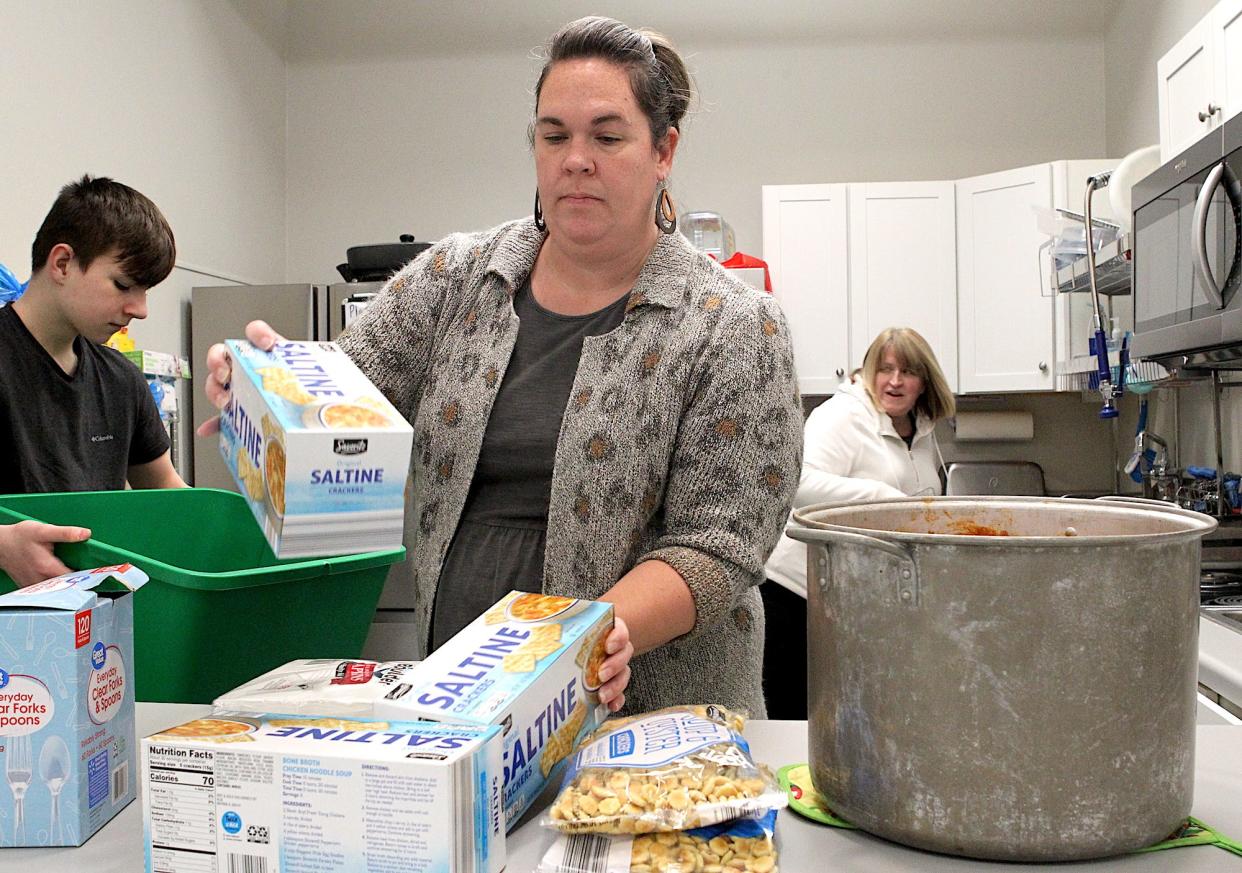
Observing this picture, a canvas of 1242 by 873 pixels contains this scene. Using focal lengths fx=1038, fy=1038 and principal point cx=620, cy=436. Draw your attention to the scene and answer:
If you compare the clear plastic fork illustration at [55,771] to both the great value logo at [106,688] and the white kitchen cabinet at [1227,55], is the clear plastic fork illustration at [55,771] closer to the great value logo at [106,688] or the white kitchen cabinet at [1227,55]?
the great value logo at [106,688]

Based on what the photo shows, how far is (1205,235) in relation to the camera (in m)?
1.93

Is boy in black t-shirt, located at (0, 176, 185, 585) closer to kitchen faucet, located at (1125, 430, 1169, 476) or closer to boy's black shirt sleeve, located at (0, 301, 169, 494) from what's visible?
boy's black shirt sleeve, located at (0, 301, 169, 494)

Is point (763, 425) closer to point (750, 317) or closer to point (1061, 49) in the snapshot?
point (750, 317)

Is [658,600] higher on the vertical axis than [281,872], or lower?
higher

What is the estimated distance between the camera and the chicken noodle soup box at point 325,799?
2.07 feet

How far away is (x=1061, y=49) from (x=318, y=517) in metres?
4.63

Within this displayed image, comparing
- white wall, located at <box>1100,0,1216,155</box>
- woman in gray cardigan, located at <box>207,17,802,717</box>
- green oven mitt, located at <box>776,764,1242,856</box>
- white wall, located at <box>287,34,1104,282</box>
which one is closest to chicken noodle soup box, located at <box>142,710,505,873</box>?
green oven mitt, located at <box>776,764,1242,856</box>

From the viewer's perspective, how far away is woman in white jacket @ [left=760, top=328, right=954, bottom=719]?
283 cm

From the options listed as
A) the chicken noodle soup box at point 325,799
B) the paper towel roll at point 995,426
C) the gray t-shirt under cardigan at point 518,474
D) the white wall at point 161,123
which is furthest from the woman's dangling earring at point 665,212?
the paper towel roll at point 995,426

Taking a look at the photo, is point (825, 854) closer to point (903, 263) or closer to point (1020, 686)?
point (1020, 686)

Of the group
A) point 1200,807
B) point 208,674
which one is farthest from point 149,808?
point 1200,807

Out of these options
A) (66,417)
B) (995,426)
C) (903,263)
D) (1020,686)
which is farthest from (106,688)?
(995,426)

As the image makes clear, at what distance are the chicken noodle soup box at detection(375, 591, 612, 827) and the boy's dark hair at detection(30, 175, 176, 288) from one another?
56.6 inches

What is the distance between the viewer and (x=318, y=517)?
2.35 ft
